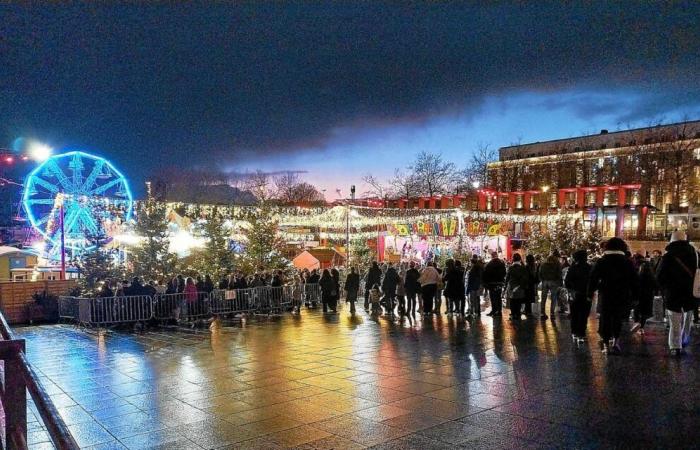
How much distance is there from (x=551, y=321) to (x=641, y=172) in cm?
4961

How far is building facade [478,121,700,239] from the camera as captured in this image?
50.9 m

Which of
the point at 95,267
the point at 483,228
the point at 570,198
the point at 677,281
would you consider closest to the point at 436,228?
the point at 483,228

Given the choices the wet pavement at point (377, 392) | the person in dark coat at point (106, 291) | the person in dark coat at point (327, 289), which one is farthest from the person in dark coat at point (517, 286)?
the person in dark coat at point (106, 291)

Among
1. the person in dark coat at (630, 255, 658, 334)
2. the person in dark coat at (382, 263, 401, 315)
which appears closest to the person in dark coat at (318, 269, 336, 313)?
the person in dark coat at (382, 263, 401, 315)

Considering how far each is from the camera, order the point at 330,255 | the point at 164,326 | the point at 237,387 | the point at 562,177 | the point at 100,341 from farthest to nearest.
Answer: the point at 562,177, the point at 330,255, the point at 164,326, the point at 100,341, the point at 237,387

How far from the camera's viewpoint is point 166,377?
8.15 metres

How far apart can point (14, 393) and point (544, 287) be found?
12549 mm

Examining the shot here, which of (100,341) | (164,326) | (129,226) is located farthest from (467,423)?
(129,226)

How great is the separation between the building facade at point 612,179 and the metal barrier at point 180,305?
3222 cm

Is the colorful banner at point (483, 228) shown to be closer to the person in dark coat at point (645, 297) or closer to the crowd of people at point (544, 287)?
the crowd of people at point (544, 287)

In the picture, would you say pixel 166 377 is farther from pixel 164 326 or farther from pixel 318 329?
pixel 164 326

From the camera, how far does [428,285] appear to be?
595 inches

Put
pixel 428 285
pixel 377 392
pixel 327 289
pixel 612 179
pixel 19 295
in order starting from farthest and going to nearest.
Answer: pixel 612 179
pixel 327 289
pixel 19 295
pixel 428 285
pixel 377 392

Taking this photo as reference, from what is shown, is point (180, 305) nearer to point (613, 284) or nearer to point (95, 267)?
point (95, 267)
